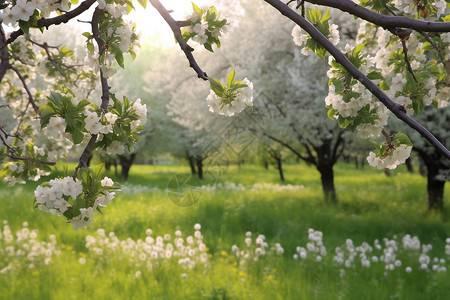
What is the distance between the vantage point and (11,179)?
3609 millimetres

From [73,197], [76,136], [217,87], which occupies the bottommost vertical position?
[73,197]

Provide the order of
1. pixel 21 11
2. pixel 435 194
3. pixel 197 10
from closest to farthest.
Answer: pixel 21 11, pixel 197 10, pixel 435 194

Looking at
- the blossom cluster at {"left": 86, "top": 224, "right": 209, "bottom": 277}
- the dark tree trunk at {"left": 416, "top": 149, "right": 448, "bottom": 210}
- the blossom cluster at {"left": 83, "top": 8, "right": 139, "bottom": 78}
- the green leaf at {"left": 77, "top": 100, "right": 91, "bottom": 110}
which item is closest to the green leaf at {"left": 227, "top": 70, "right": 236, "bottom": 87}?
the blossom cluster at {"left": 83, "top": 8, "right": 139, "bottom": 78}

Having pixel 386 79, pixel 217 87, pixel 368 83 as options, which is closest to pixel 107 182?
pixel 217 87

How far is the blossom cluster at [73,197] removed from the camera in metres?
2.08

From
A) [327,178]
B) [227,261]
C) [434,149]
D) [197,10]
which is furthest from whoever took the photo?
[327,178]

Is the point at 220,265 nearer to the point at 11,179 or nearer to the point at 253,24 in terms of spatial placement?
the point at 11,179

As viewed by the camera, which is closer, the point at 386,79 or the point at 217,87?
the point at 217,87

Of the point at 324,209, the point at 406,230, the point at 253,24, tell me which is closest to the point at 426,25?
the point at 406,230

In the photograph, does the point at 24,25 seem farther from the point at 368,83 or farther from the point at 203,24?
the point at 368,83

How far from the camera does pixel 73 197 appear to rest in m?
2.11

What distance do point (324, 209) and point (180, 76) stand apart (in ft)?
30.0

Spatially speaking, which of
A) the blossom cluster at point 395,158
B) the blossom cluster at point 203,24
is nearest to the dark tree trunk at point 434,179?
the blossom cluster at point 395,158

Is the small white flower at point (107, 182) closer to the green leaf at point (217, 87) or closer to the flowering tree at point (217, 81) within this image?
the flowering tree at point (217, 81)
